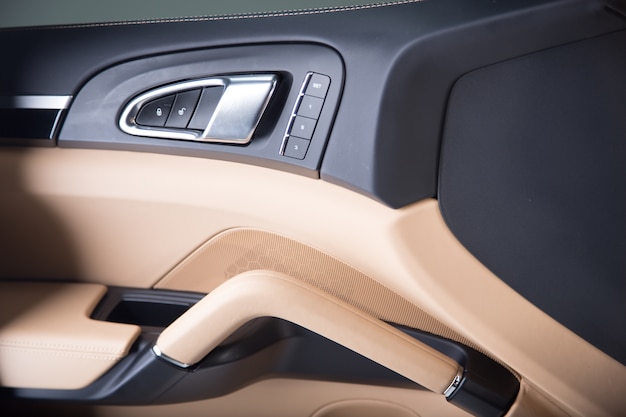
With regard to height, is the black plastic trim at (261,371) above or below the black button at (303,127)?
below

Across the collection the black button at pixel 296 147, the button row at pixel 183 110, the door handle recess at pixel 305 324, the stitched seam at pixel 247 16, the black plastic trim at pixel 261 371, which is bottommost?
the black plastic trim at pixel 261 371

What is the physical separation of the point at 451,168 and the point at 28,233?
2.39ft

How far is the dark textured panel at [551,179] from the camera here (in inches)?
47.0

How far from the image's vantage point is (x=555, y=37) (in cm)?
117

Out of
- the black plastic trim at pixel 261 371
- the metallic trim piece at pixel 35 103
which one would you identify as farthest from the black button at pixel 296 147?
the metallic trim piece at pixel 35 103

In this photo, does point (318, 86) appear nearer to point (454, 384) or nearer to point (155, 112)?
point (155, 112)

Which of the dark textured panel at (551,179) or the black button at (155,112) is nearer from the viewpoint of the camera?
the dark textured panel at (551,179)

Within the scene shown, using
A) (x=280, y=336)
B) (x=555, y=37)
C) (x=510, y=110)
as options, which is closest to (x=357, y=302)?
(x=280, y=336)

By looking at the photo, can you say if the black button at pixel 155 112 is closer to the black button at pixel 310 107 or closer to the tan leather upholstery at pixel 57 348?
the black button at pixel 310 107

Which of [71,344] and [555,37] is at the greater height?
[555,37]

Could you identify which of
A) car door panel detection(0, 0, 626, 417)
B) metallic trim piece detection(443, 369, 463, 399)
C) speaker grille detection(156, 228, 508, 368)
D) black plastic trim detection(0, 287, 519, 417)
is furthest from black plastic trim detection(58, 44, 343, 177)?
metallic trim piece detection(443, 369, 463, 399)

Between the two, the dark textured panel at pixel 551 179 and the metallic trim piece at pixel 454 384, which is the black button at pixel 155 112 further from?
the metallic trim piece at pixel 454 384

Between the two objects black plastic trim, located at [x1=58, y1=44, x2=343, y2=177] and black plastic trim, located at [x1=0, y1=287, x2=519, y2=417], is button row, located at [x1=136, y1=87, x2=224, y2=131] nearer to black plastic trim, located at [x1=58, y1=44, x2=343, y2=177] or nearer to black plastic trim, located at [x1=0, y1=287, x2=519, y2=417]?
black plastic trim, located at [x1=58, y1=44, x2=343, y2=177]

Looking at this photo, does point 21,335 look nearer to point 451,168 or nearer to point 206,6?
point 206,6
